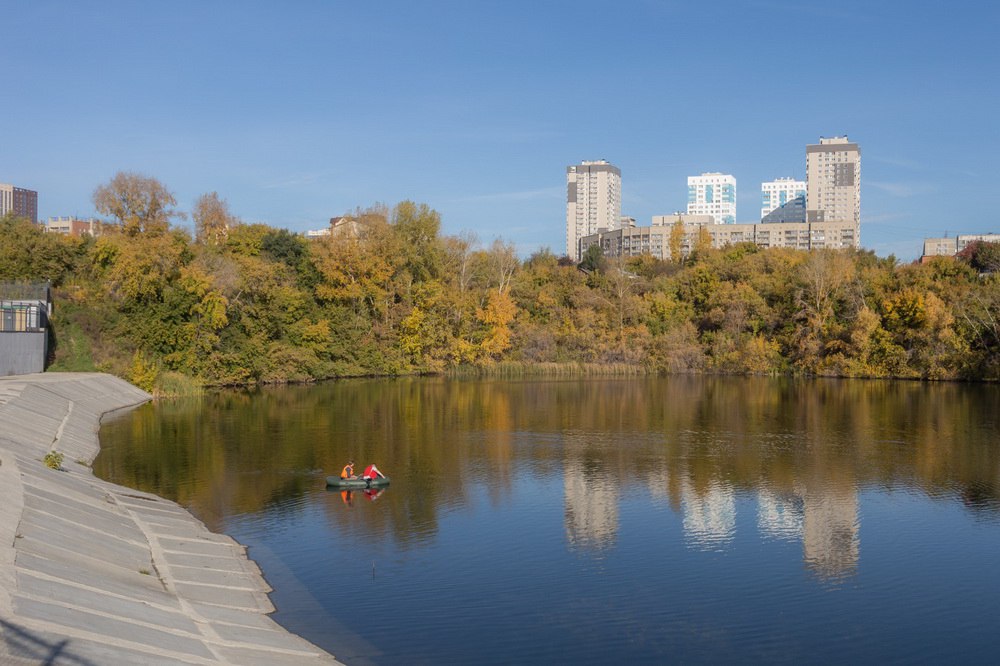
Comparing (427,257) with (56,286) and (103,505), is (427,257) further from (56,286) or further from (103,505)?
(103,505)

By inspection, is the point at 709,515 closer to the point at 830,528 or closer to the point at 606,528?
the point at 830,528

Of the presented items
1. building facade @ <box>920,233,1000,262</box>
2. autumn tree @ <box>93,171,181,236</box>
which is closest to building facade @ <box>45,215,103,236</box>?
autumn tree @ <box>93,171,181,236</box>

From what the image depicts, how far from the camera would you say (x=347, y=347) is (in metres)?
69.0

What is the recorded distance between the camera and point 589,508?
81.7 ft

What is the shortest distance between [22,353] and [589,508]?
1362 inches

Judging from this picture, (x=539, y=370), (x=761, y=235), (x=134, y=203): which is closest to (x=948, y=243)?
(x=761, y=235)

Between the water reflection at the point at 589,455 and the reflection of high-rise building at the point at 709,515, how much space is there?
0.19 ft

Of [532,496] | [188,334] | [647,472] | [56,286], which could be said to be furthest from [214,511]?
[56,286]

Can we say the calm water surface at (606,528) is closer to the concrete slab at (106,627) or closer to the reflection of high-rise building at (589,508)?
the reflection of high-rise building at (589,508)

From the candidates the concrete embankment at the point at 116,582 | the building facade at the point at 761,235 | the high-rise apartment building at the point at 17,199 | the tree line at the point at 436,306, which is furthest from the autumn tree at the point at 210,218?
the high-rise apartment building at the point at 17,199

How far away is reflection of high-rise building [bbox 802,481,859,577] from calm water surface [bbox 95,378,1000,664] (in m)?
0.10

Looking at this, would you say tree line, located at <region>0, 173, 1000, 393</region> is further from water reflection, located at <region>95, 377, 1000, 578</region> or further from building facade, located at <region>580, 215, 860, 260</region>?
building facade, located at <region>580, 215, 860, 260</region>

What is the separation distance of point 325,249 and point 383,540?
51.6 m

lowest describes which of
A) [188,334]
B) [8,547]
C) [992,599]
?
[992,599]
